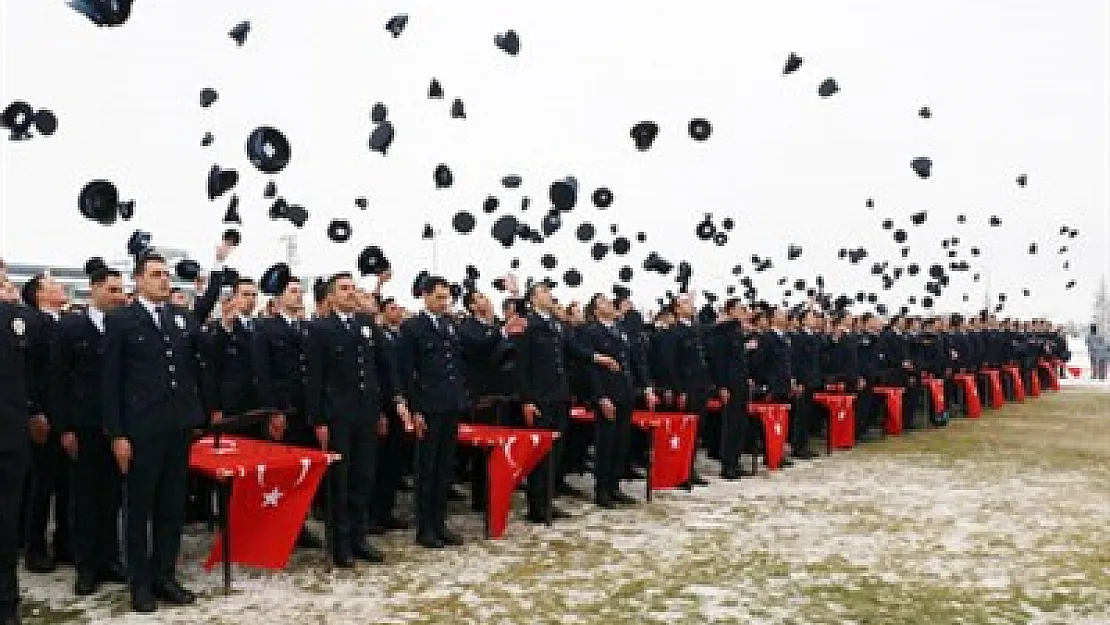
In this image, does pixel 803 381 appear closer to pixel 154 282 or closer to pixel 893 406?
pixel 893 406

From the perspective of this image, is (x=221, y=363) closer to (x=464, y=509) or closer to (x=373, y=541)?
(x=373, y=541)

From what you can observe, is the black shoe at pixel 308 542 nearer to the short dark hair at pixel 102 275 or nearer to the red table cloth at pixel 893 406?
the short dark hair at pixel 102 275

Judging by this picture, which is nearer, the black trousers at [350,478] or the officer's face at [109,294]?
the officer's face at [109,294]

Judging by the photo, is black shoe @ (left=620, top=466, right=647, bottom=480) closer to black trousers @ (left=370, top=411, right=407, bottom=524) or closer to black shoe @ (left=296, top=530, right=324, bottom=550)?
black trousers @ (left=370, top=411, right=407, bottom=524)

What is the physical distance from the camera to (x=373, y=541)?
8.11 meters

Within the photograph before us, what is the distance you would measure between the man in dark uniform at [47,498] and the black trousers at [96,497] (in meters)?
0.45

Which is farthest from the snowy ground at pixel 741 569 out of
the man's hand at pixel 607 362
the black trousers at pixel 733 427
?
the man's hand at pixel 607 362

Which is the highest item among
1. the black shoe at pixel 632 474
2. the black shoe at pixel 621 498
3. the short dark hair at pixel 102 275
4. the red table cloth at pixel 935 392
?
the short dark hair at pixel 102 275

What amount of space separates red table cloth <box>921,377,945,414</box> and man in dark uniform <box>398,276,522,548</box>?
37.2 ft

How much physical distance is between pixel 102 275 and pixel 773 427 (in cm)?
809

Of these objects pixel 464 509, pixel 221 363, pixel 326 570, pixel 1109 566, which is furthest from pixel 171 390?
pixel 1109 566

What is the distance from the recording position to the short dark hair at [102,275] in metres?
6.51

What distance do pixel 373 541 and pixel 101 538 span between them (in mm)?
2129

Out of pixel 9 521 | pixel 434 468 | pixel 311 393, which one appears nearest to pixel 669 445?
pixel 434 468
